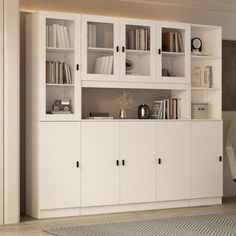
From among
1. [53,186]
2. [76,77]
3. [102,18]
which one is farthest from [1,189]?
[102,18]

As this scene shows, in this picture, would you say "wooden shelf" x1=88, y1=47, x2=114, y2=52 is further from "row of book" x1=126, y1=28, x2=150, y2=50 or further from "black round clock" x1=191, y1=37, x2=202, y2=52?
"black round clock" x1=191, y1=37, x2=202, y2=52

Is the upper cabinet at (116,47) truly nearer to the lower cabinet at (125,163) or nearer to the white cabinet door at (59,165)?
the lower cabinet at (125,163)

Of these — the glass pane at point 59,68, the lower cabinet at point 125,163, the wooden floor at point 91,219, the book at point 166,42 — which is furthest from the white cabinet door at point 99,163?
the book at point 166,42

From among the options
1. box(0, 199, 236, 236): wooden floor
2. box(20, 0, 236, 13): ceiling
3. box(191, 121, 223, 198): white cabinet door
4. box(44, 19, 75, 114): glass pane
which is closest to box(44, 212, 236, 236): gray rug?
box(0, 199, 236, 236): wooden floor

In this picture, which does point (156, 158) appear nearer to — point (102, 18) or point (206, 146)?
point (206, 146)

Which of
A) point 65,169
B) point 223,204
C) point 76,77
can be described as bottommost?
point 223,204

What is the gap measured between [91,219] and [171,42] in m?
2.31

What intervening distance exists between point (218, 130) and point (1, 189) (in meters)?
2.80

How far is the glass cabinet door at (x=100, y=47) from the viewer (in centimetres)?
702

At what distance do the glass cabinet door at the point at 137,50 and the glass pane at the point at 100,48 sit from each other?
0.15 meters

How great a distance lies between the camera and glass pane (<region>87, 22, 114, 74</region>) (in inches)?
279

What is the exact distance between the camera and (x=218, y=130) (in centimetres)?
772

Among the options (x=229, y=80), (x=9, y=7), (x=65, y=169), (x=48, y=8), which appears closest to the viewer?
(x=9, y=7)

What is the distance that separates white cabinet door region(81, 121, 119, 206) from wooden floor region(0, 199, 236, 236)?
227mm
